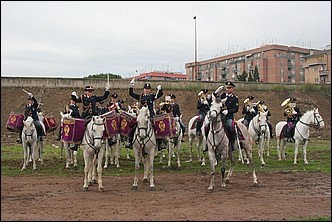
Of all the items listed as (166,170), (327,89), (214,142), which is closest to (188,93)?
(327,89)

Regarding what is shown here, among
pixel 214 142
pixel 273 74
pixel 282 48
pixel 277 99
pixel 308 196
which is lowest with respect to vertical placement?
pixel 308 196

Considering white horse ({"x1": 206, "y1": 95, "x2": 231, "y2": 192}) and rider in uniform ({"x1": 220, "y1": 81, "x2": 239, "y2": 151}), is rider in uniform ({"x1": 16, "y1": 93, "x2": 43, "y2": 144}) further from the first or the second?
rider in uniform ({"x1": 220, "y1": 81, "x2": 239, "y2": 151})

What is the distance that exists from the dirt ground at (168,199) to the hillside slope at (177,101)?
19.8 metres

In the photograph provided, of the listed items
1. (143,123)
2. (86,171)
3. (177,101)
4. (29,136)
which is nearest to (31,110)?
(29,136)

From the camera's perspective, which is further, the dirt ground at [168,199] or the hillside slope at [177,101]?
the hillside slope at [177,101]

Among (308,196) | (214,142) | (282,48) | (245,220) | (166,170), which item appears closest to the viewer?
(245,220)

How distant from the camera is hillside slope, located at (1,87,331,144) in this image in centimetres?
A: 3731

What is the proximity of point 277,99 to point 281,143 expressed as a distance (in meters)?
31.7

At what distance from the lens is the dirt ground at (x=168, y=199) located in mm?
7781

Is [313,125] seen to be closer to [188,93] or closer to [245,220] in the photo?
[245,220]

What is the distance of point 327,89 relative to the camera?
50.8 m

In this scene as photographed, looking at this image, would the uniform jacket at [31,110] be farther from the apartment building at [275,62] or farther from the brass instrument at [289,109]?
the apartment building at [275,62]

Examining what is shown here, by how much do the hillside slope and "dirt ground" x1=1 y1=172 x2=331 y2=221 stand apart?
64.9 ft

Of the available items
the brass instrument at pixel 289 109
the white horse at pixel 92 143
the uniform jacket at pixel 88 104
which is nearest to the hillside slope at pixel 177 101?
the uniform jacket at pixel 88 104
